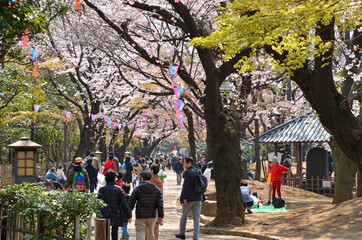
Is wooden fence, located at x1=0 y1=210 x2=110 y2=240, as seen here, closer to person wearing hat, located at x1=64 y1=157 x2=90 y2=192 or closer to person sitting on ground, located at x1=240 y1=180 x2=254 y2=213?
person wearing hat, located at x1=64 y1=157 x2=90 y2=192

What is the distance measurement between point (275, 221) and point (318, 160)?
42.1 ft

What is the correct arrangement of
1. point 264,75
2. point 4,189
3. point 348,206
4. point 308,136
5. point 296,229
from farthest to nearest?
point 264,75 → point 308,136 → point 348,206 → point 296,229 → point 4,189

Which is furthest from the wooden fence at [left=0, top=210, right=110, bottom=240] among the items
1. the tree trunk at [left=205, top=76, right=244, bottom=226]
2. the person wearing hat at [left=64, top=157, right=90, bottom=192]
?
the tree trunk at [left=205, top=76, right=244, bottom=226]

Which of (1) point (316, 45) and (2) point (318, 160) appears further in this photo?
(2) point (318, 160)

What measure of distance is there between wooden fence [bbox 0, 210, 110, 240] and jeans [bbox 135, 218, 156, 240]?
108 centimetres

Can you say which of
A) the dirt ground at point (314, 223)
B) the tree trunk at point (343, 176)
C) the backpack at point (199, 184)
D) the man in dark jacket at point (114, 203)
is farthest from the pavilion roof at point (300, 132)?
the man in dark jacket at point (114, 203)

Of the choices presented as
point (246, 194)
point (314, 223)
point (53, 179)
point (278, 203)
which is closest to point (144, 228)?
point (314, 223)

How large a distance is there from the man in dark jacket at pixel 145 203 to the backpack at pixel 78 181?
495 cm

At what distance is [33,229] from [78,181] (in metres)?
5.82

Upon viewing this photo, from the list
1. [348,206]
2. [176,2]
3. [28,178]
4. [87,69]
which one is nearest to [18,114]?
[87,69]

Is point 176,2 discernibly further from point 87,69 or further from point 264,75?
point 87,69

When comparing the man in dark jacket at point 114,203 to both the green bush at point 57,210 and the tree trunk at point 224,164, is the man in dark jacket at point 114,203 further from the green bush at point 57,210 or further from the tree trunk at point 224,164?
the tree trunk at point 224,164

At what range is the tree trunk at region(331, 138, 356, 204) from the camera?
636 inches

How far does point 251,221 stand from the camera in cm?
1422
